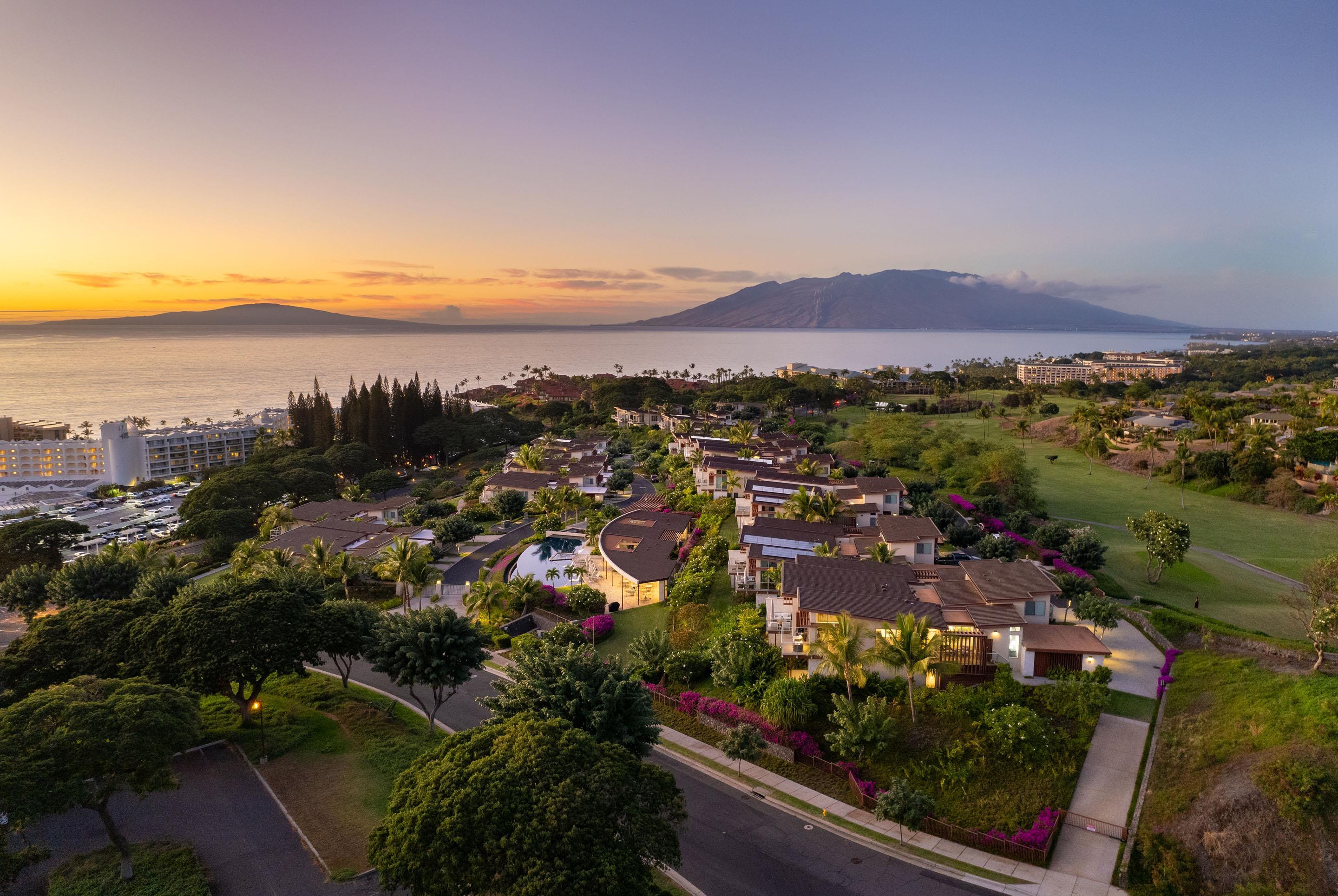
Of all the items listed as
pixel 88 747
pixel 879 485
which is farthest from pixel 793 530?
pixel 88 747

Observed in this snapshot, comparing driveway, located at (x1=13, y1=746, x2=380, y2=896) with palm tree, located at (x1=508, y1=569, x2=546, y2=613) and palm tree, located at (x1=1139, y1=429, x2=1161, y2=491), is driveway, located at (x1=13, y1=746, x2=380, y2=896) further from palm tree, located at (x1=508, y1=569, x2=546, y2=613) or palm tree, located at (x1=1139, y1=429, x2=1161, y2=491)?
palm tree, located at (x1=1139, y1=429, x2=1161, y2=491)

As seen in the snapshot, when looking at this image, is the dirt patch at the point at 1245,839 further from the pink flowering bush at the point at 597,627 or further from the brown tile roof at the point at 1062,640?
the pink flowering bush at the point at 597,627

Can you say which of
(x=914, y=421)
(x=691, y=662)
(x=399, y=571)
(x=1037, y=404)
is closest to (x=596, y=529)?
(x=399, y=571)

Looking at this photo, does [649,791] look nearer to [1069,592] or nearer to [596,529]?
[1069,592]

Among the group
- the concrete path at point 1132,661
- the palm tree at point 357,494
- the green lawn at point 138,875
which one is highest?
the concrete path at point 1132,661

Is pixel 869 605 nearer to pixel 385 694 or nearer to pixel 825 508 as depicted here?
pixel 825 508

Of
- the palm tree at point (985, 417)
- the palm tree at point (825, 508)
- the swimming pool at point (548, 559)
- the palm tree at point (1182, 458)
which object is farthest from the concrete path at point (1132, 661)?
the palm tree at point (985, 417)
